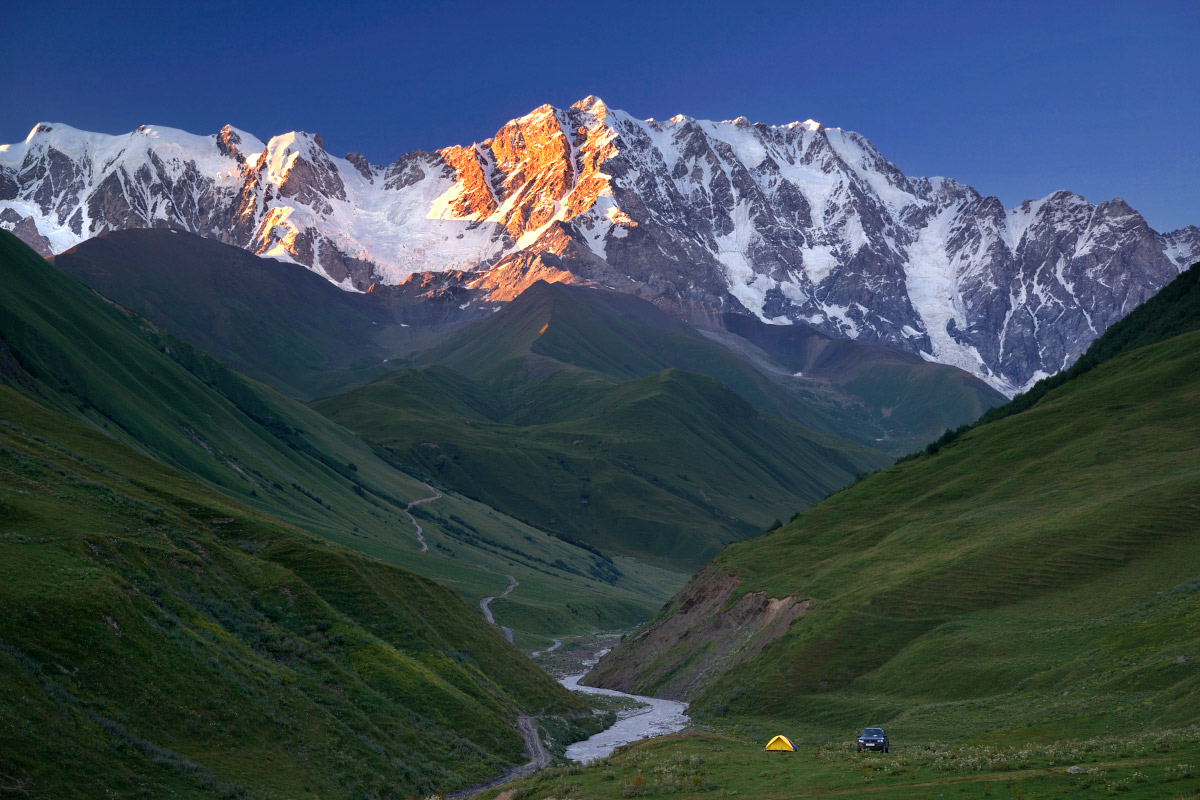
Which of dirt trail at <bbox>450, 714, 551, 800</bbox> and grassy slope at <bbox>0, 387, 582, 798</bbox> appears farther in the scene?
dirt trail at <bbox>450, 714, 551, 800</bbox>

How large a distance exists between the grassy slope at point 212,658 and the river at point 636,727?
6005mm

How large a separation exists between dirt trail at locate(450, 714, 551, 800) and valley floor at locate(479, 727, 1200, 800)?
7820 mm

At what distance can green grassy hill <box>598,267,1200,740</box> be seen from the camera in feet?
237

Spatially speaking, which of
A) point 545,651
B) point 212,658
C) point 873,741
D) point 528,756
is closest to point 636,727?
point 528,756

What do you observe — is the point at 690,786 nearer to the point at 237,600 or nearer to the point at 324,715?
the point at 324,715

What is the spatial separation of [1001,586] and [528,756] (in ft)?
164

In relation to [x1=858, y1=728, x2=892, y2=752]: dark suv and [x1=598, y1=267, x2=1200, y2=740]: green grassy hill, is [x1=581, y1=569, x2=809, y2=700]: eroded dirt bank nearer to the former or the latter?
[x1=598, y1=267, x2=1200, y2=740]: green grassy hill

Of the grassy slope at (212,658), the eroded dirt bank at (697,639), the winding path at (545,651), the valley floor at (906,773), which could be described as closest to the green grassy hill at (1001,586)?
the eroded dirt bank at (697,639)

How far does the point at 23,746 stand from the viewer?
41094mm

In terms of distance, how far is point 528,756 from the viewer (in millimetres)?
77625

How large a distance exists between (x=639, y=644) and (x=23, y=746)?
114 metres

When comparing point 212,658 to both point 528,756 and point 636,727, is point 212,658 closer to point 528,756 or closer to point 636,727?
point 528,756

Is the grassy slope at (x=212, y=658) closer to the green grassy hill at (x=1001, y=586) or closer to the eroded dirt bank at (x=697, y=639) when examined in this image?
the eroded dirt bank at (x=697, y=639)

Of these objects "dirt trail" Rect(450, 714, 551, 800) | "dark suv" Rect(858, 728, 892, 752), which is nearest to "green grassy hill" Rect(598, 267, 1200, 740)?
"dark suv" Rect(858, 728, 892, 752)
